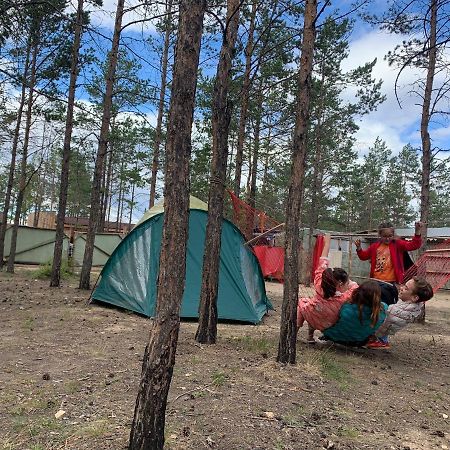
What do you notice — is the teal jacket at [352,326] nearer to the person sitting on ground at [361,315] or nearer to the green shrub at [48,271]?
the person sitting on ground at [361,315]

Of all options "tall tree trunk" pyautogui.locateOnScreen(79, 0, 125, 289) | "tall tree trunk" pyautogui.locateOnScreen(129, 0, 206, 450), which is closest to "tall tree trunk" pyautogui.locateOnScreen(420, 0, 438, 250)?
"tall tree trunk" pyautogui.locateOnScreen(79, 0, 125, 289)

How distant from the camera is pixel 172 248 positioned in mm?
2428

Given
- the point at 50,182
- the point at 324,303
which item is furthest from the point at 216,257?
the point at 50,182

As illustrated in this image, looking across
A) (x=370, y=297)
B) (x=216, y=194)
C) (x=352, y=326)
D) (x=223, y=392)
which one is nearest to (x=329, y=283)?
(x=370, y=297)

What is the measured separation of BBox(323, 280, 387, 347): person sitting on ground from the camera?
493cm

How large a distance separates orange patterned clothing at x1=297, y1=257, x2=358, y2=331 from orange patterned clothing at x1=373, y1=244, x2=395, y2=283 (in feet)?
3.08

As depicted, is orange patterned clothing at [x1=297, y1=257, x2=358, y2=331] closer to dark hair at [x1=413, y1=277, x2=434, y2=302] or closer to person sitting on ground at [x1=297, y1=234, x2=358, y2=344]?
person sitting on ground at [x1=297, y1=234, x2=358, y2=344]

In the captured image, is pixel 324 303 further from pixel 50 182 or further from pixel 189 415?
pixel 50 182

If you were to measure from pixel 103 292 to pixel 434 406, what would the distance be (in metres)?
5.82

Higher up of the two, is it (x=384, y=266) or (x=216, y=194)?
(x=216, y=194)

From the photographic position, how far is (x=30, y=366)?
4.12 metres

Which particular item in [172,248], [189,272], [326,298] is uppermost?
[172,248]

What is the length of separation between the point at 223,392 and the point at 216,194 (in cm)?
253

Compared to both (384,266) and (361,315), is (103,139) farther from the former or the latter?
(361,315)
